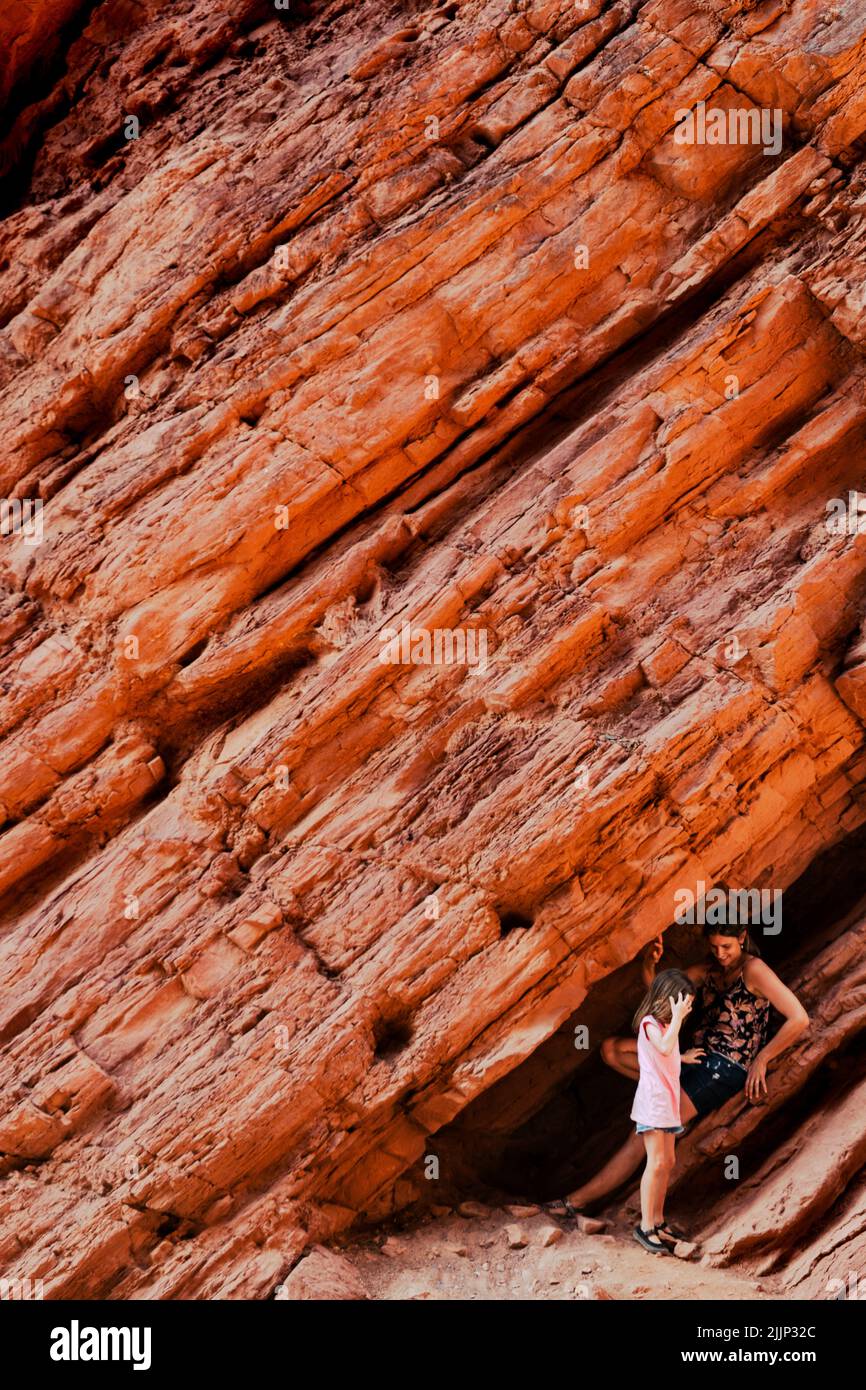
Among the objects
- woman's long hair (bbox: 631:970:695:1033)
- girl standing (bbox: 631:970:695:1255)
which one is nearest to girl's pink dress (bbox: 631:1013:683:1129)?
girl standing (bbox: 631:970:695:1255)

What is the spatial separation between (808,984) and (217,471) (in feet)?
24.5

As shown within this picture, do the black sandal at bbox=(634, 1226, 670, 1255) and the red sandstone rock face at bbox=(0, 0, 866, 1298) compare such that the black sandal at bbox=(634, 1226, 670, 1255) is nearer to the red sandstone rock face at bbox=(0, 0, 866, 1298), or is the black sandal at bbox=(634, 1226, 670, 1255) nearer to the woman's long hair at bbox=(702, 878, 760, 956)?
the red sandstone rock face at bbox=(0, 0, 866, 1298)

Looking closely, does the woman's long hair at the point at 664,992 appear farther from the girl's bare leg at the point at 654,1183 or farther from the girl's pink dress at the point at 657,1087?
the girl's bare leg at the point at 654,1183

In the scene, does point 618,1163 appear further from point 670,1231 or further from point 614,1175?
point 670,1231

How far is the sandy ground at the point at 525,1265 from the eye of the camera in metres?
9.12

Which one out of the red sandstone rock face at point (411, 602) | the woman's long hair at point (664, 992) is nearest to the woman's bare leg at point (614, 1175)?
the red sandstone rock face at point (411, 602)

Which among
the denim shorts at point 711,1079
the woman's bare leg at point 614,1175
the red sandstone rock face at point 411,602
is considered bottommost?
the woman's bare leg at point 614,1175

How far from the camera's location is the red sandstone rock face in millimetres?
10242

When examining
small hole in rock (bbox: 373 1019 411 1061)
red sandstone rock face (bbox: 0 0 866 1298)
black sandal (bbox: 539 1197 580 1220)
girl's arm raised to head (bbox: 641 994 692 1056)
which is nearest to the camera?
girl's arm raised to head (bbox: 641 994 692 1056)

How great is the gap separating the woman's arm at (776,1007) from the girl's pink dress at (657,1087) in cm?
81

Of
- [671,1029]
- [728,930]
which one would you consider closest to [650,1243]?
[671,1029]

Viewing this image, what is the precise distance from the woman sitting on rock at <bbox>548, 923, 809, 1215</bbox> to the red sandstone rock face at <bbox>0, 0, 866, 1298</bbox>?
514mm

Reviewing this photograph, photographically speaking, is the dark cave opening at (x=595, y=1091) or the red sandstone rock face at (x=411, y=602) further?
the dark cave opening at (x=595, y=1091)

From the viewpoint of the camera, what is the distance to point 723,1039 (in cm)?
1041
